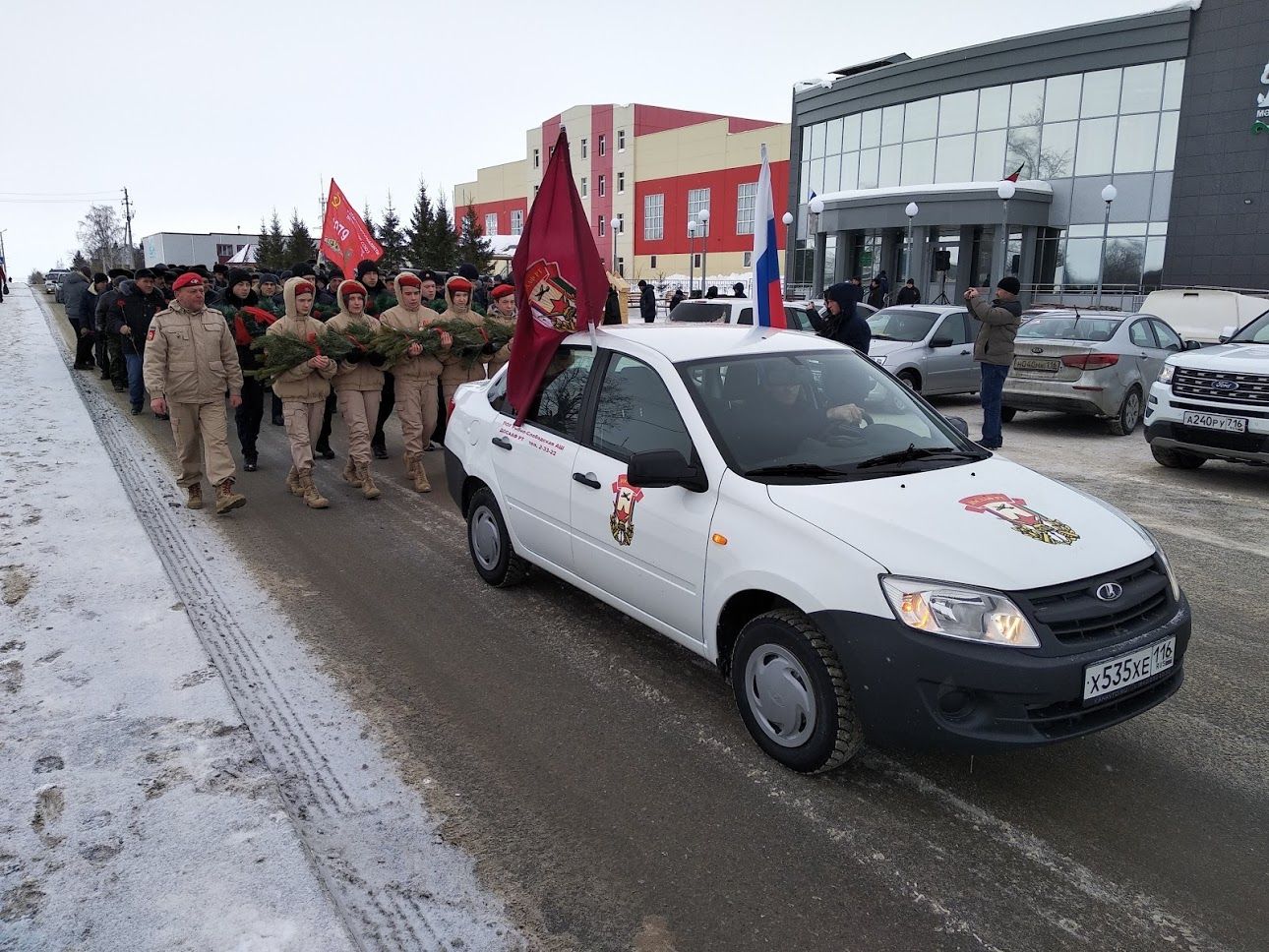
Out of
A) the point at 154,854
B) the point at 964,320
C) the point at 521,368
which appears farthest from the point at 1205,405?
the point at 154,854

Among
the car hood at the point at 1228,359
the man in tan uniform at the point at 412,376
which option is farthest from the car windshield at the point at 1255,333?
the man in tan uniform at the point at 412,376

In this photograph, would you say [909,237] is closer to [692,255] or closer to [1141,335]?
[692,255]

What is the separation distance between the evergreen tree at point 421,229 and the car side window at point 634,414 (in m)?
41.7

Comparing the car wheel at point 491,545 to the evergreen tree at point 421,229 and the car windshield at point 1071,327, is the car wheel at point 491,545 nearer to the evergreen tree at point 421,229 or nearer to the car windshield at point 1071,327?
the car windshield at point 1071,327

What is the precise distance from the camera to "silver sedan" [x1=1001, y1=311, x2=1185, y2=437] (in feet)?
37.4

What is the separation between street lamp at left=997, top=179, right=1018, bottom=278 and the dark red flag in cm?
2539

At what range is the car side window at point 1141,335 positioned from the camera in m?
11.9

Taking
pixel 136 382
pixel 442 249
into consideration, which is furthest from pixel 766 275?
pixel 442 249

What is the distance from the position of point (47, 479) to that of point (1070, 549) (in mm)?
8644

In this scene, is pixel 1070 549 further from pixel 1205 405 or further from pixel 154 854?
pixel 1205 405

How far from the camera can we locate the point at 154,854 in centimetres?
307

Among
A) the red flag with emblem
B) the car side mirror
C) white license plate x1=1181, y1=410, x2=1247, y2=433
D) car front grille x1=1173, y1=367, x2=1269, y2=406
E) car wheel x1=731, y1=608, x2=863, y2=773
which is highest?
the red flag with emblem

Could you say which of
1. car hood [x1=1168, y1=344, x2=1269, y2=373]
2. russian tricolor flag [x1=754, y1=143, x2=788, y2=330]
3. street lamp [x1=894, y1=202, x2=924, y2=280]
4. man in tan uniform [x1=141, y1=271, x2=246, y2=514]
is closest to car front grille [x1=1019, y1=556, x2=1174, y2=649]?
russian tricolor flag [x1=754, y1=143, x2=788, y2=330]

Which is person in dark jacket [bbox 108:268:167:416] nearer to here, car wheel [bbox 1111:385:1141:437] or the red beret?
the red beret
